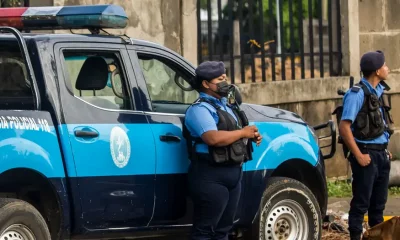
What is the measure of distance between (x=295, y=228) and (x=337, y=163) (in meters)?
5.55

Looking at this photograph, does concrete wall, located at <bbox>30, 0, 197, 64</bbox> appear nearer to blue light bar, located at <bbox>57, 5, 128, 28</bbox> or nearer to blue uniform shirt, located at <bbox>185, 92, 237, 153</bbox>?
blue light bar, located at <bbox>57, 5, 128, 28</bbox>

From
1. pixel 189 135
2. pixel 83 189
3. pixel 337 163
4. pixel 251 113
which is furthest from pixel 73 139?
pixel 337 163

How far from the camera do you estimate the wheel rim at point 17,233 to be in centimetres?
635

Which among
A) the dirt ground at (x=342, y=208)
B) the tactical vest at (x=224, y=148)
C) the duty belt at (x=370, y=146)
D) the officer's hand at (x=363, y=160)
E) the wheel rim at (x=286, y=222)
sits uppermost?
the tactical vest at (x=224, y=148)

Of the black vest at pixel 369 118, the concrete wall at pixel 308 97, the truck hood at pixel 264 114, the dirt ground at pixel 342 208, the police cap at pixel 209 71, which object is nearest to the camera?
the police cap at pixel 209 71

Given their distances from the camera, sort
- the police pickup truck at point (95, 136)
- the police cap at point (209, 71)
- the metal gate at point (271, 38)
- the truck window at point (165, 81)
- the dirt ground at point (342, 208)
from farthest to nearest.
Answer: the metal gate at point (271, 38)
the dirt ground at point (342, 208)
the truck window at point (165, 81)
the police cap at point (209, 71)
the police pickup truck at point (95, 136)

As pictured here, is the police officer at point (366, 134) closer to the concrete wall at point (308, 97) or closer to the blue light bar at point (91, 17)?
the blue light bar at point (91, 17)

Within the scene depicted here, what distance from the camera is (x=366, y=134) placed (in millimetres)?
8555

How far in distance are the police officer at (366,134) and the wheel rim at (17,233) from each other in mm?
3128

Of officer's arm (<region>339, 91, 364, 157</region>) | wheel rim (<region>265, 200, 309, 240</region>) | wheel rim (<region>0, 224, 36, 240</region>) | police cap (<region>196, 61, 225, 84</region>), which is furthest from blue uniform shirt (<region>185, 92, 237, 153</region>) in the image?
officer's arm (<region>339, 91, 364, 157</region>)

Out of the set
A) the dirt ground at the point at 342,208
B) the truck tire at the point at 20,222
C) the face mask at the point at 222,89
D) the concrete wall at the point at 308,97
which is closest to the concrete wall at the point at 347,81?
the concrete wall at the point at 308,97

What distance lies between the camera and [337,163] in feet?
45.2

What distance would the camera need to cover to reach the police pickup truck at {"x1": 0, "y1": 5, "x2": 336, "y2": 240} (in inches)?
256

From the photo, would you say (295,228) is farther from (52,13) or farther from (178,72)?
(52,13)
